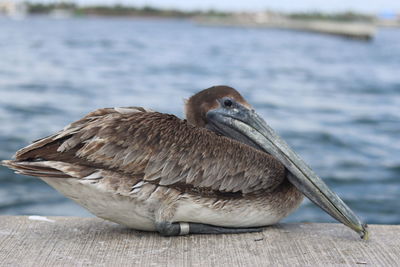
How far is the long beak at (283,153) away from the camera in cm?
368

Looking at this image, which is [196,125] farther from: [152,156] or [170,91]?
[170,91]

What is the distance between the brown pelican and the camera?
11.2 ft

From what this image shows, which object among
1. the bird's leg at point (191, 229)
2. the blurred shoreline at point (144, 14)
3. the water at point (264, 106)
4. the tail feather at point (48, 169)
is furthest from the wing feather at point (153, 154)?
the blurred shoreline at point (144, 14)

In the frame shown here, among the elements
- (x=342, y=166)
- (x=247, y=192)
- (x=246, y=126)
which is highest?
(x=246, y=126)

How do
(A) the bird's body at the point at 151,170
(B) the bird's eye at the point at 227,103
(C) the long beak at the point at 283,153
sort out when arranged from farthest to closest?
(B) the bird's eye at the point at 227,103 → (C) the long beak at the point at 283,153 → (A) the bird's body at the point at 151,170

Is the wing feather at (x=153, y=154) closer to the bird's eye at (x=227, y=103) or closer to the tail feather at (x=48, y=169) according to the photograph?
the tail feather at (x=48, y=169)

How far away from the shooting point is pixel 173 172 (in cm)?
350

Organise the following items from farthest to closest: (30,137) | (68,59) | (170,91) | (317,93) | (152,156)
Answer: (68,59) < (317,93) < (170,91) < (30,137) < (152,156)

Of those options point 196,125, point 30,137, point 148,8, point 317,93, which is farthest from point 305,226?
point 148,8

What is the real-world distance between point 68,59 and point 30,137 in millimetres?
23320

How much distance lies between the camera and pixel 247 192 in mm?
3689

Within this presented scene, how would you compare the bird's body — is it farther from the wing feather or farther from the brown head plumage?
the brown head plumage

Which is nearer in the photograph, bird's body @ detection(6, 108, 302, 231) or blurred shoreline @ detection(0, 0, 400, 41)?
bird's body @ detection(6, 108, 302, 231)

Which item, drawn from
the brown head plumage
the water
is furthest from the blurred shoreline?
the brown head plumage
